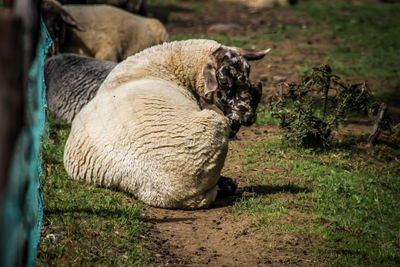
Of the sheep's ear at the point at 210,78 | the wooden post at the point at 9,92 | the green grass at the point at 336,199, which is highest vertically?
the wooden post at the point at 9,92

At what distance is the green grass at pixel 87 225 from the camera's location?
354cm

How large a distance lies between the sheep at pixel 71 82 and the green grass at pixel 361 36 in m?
5.85

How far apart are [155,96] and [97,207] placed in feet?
4.30

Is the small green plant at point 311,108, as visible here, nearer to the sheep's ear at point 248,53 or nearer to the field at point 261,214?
the field at point 261,214

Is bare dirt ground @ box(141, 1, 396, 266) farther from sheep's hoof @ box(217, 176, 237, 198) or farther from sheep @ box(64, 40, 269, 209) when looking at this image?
sheep @ box(64, 40, 269, 209)

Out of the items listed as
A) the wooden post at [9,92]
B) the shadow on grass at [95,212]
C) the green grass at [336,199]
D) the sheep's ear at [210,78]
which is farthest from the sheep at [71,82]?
the wooden post at [9,92]

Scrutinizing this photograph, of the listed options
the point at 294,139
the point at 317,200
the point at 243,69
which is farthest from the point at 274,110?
the point at 317,200

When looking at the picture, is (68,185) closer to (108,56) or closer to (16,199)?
(16,199)

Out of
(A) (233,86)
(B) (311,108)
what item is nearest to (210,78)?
(A) (233,86)

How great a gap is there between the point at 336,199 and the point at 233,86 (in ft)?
5.99

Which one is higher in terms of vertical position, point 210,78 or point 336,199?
point 210,78

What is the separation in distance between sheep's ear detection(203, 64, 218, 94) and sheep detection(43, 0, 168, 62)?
4514mm

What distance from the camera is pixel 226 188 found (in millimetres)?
5113

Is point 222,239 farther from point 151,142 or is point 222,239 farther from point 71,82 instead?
point 71,82
